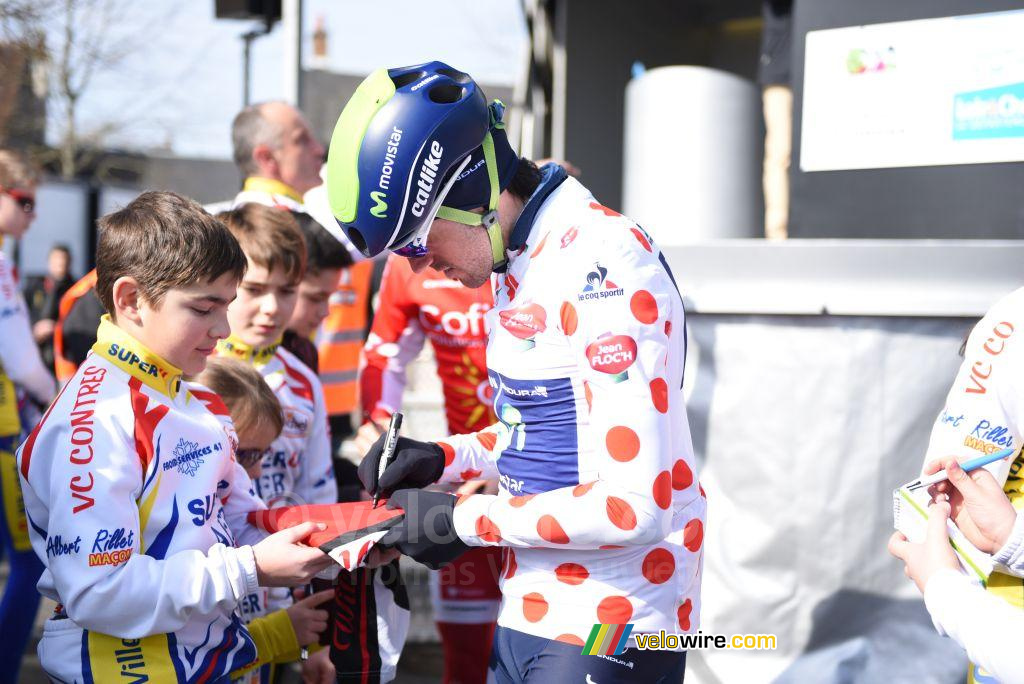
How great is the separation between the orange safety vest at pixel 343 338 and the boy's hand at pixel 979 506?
3348 mm

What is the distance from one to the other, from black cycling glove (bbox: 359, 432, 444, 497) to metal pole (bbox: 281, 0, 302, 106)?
13.5ft

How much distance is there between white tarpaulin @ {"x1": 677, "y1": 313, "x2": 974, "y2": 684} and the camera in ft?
10.6

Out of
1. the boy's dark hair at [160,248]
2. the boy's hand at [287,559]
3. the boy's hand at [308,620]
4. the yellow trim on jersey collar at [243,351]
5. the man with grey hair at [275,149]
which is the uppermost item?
the man with grey hair at [275,149]

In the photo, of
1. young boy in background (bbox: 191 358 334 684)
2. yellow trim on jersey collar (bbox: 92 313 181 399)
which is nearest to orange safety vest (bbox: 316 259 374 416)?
young boy in background (bbox: 191 358 334 684)

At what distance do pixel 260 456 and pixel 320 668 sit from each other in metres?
0.64

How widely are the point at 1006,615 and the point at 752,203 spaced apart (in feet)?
8.73

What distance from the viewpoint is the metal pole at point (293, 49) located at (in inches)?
233

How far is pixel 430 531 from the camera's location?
77.2 inches

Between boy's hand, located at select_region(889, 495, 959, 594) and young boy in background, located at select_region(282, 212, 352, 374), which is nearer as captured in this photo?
boy's hand, located at select_region(889, 495, 959, 594)

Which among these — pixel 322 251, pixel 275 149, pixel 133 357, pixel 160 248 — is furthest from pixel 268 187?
pixel 133 357

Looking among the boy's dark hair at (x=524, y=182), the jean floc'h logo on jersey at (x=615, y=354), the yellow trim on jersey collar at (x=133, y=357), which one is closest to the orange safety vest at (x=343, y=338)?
the yellow trim on jersey collar at (x=133, y=357)

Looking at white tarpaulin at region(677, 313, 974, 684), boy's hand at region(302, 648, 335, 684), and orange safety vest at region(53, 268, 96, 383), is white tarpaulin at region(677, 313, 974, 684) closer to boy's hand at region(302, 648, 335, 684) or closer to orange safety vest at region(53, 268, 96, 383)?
boy's hand at region(302, 648, 335, 684)

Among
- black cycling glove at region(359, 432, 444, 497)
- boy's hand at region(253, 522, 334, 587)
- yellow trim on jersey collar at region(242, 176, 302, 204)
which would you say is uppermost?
yellow trim on jersey collar at region(242, 176, 302, 204)

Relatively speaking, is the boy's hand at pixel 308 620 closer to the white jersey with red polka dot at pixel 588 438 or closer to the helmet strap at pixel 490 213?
the white jersey with red polka dot at pixel 588 438
